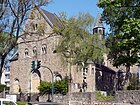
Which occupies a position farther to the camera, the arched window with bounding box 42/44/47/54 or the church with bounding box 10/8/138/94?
the arched window with bounding box 42/44/47/54

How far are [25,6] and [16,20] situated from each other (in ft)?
3.43

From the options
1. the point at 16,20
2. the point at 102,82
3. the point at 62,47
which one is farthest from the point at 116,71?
the point at 16,20

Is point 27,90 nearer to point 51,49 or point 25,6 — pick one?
point 51,49

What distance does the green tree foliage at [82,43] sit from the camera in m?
47.2

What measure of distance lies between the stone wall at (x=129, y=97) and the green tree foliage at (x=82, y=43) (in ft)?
45.0

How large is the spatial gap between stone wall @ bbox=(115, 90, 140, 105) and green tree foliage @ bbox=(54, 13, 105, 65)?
1372 centimetres

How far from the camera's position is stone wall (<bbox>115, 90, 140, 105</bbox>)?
32.8 metres

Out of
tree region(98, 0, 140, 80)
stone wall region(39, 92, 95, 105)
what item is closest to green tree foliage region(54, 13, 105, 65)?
stone wall region(39, 92, 95, 105)

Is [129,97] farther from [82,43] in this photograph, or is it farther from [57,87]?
[57,87]

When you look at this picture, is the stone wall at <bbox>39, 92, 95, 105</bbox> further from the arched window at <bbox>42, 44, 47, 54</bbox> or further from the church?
the arched window at <bbox>42, 44, 47, 54</bbox>

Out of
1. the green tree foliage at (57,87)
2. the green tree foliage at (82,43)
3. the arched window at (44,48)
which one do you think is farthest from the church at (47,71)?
the green tree foliage at (82,43)

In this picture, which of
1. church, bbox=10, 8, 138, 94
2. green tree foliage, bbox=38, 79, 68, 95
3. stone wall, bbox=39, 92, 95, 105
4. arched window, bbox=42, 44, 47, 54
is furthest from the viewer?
arched window, bbox=42, 44, 47, 54

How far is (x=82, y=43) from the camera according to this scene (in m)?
47.8

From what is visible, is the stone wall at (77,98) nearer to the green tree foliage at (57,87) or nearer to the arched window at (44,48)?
the green tree foliage at (57,87)
